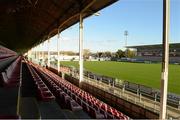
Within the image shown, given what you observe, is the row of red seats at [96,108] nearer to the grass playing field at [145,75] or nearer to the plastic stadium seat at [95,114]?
the plastic stadium seat at [95,114]

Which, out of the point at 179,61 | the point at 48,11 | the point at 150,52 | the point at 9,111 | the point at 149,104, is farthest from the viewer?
the point at 150,52

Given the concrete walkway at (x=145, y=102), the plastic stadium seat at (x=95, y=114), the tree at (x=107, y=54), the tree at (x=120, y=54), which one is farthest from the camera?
the tree at (x=107, y=54)

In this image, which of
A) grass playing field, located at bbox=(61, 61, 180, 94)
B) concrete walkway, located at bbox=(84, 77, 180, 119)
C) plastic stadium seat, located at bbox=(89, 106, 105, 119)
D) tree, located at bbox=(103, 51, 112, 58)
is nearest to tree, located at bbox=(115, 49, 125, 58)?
tree, located at bbox=(103, 51, 112, 58)

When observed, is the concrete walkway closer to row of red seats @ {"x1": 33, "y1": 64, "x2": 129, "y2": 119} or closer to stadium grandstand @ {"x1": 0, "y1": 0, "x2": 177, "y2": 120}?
stadium grandstand @ {"x1": 0, "y1": 0, "x2": 177, "y2": 120}

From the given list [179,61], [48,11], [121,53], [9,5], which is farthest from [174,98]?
[121,53]

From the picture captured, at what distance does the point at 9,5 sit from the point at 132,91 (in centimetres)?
825

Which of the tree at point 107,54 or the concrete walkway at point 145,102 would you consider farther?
the tree at point 107,54

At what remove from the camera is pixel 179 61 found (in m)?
78.8

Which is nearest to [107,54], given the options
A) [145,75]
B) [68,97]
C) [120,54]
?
[120,54]

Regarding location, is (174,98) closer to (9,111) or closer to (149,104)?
(149,104)

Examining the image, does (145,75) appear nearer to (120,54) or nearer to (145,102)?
(145,102)

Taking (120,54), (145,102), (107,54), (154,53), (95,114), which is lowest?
(145,102)

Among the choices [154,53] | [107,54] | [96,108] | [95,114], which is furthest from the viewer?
[107,54]

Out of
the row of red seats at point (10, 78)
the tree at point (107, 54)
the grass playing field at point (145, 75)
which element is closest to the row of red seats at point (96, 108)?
the row of red seats at point (10, 78)
